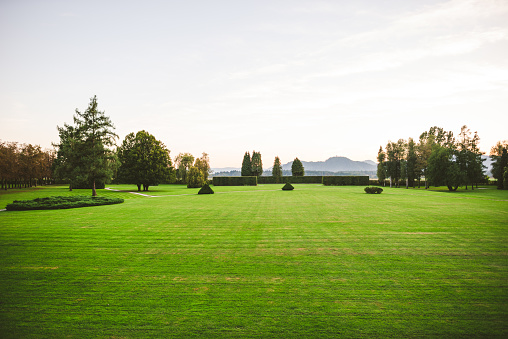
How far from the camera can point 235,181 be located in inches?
2131

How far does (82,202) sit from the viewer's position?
17922 millimetres

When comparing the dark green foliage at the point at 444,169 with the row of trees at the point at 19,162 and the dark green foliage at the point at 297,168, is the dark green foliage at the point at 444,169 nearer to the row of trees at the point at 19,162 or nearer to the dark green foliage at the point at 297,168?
the dark green foliage at the point at 297,168

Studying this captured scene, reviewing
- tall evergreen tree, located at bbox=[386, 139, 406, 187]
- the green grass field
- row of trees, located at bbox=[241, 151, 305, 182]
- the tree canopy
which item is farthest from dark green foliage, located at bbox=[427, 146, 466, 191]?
row of trees, located at bbox=[241, 151, 305, 182]

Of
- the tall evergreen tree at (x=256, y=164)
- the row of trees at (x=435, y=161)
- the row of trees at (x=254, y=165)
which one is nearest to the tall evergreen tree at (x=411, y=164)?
the row of trees at (x=435, y=161)

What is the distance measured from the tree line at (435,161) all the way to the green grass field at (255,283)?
125 ft

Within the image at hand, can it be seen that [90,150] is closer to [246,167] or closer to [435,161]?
[435,161]

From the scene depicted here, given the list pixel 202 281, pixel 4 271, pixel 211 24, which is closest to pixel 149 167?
pixel 211 24

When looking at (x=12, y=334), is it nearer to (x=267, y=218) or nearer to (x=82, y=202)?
(x=267, y=218)

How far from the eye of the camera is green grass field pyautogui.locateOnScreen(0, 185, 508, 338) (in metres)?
3.70

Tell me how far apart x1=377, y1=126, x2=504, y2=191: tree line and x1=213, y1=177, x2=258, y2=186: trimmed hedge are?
89.9 feet

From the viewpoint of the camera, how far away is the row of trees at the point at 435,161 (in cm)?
4153

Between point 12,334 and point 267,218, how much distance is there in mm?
9746

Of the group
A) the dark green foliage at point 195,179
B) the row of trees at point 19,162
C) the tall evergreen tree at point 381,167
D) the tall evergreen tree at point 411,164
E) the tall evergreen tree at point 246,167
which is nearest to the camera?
the row of trees at point 19,162

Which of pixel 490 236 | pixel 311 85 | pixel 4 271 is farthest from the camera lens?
pixel 311 85
